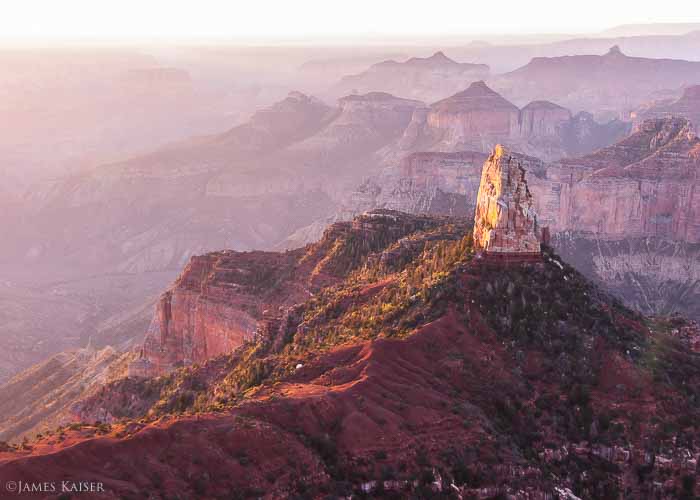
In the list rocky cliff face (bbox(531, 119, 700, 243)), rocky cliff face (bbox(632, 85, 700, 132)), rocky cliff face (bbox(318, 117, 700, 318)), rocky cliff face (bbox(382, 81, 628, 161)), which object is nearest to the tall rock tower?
rocky cliff face (bbox(318, 117, 700, 318))

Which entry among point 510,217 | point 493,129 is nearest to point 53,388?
point 510,217

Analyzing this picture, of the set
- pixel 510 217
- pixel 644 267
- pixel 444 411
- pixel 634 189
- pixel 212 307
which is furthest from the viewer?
pixel 634 189

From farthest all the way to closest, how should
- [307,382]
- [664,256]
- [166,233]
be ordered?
[166,233], [664,256], [307,382]

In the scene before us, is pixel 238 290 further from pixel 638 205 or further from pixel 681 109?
pixel 681 109

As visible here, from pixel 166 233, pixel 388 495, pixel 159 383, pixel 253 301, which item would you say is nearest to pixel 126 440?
pixel 388 495

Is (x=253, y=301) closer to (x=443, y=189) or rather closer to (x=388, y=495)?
(x=388, y=495)

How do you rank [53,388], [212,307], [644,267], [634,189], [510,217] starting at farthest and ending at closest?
[634,189] → [644,267] → [53,388] → [212,307] → [510,217]

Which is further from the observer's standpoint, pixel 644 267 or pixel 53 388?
pixel 644 267
